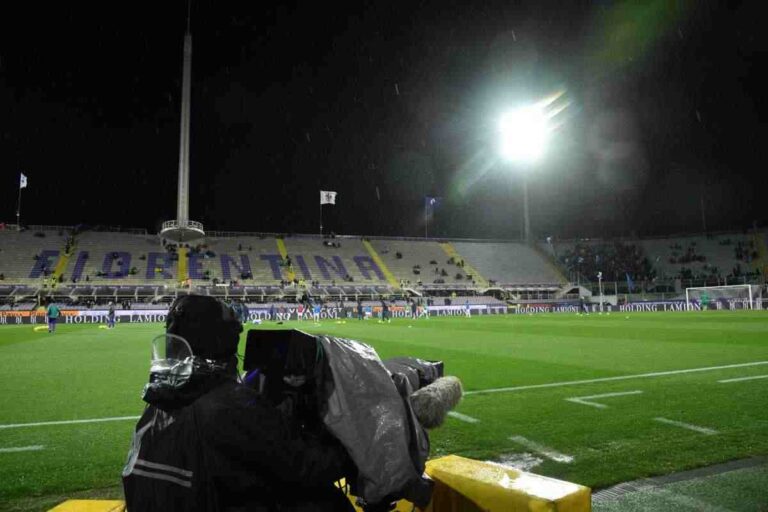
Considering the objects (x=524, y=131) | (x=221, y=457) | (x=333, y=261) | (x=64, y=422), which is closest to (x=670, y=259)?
(x=524, y=131)

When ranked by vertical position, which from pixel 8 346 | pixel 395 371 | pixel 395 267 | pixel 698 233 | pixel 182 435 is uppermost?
pixel 698 233

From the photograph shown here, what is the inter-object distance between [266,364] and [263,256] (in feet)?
172

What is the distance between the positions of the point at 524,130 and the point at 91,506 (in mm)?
46002

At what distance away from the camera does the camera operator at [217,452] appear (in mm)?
1876

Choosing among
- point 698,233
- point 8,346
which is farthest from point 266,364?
point 698,233

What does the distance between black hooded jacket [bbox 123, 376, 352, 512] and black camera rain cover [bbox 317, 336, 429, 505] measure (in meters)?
0.13

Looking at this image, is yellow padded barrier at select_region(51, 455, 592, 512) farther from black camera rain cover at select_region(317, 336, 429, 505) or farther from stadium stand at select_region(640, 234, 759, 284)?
stadium stand at select_region(640, 234, 759, 284)

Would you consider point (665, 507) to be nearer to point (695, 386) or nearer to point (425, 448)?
point (425, 448)

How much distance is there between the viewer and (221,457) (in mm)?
1904

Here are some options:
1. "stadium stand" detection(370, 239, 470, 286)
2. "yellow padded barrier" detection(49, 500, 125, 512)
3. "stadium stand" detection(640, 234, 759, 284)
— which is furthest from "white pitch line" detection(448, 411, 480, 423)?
"stadium stand" detection(640, 234, 759, 284)

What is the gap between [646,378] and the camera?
8.45m

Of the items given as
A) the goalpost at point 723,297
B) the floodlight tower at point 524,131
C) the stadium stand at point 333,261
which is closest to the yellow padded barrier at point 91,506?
the floodlight tower at point 524,131

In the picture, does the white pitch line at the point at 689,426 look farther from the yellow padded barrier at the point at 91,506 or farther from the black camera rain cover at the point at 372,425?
the yellow padded barrier at the point at 91,506

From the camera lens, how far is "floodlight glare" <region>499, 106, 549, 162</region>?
4369 cm
